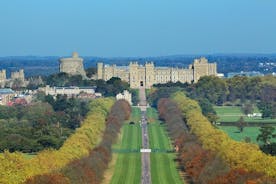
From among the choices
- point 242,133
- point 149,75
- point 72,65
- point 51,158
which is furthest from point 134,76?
point 51,158

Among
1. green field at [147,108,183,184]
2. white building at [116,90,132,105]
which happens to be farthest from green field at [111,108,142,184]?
white building at [116,90,132,105]

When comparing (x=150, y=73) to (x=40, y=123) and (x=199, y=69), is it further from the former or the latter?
(x=40, y=123)

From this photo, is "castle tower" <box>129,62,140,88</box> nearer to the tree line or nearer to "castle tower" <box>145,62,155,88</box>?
"castle tower" <box>145,62,155,88</box>

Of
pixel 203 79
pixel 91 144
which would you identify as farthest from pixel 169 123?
pixel 203 79

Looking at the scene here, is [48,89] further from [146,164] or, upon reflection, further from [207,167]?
[207,167]

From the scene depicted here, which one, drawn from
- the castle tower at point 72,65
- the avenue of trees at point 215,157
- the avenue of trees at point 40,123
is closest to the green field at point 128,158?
the avenue of trees at point 215,157

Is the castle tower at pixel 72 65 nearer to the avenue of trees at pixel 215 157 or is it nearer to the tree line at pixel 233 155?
the avenue of trees at pixel 215 157
